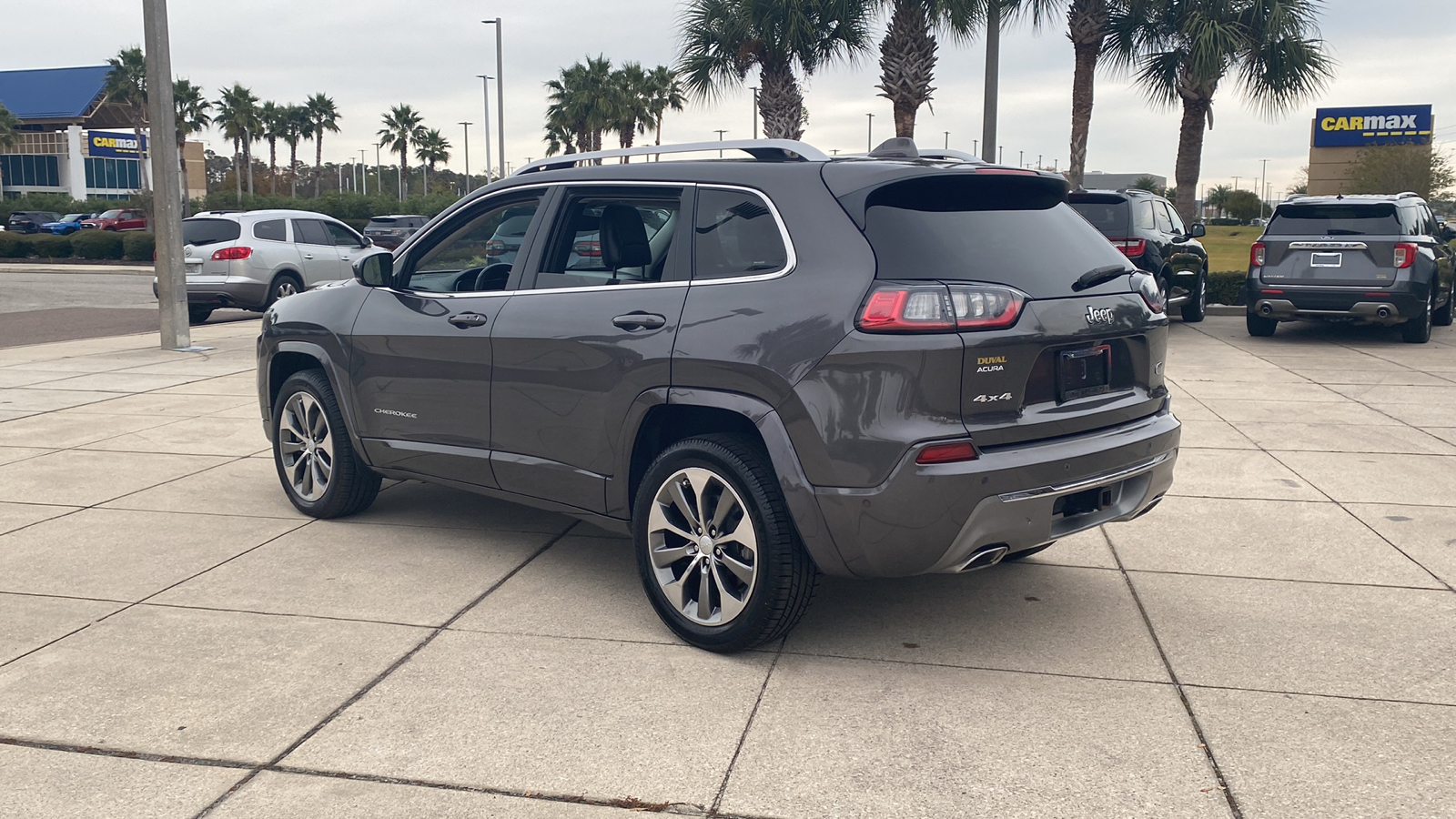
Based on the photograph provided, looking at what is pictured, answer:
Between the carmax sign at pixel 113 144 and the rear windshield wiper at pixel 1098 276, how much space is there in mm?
85221

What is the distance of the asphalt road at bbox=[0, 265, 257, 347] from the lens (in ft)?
53.7

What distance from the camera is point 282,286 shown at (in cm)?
1816

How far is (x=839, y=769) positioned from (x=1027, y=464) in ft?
3.74

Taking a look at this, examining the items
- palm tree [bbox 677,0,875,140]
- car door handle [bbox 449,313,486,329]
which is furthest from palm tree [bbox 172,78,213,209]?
car door handle [bbox 449,313,486,329]

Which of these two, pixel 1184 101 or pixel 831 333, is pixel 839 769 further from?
pixel 1184 101

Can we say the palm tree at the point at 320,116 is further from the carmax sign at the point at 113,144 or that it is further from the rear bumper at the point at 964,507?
the rear bumper at the point at 964,507

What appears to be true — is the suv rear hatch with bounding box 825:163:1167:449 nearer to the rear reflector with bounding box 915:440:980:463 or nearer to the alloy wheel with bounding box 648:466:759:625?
the rear reflector with bounding box 915:440:980:463

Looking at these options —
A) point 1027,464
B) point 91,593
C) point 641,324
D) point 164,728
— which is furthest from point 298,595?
point 1027,464

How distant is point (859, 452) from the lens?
3.78 metres

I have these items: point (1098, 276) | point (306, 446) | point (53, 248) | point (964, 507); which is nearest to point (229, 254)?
point (306, 446)

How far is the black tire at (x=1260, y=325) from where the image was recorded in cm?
1448

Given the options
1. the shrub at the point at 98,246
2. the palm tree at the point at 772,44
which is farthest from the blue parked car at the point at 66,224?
the palm tree at the point at 772,44

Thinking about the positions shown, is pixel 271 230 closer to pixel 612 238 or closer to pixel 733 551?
pixel 612 238

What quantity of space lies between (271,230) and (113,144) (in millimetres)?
76142
